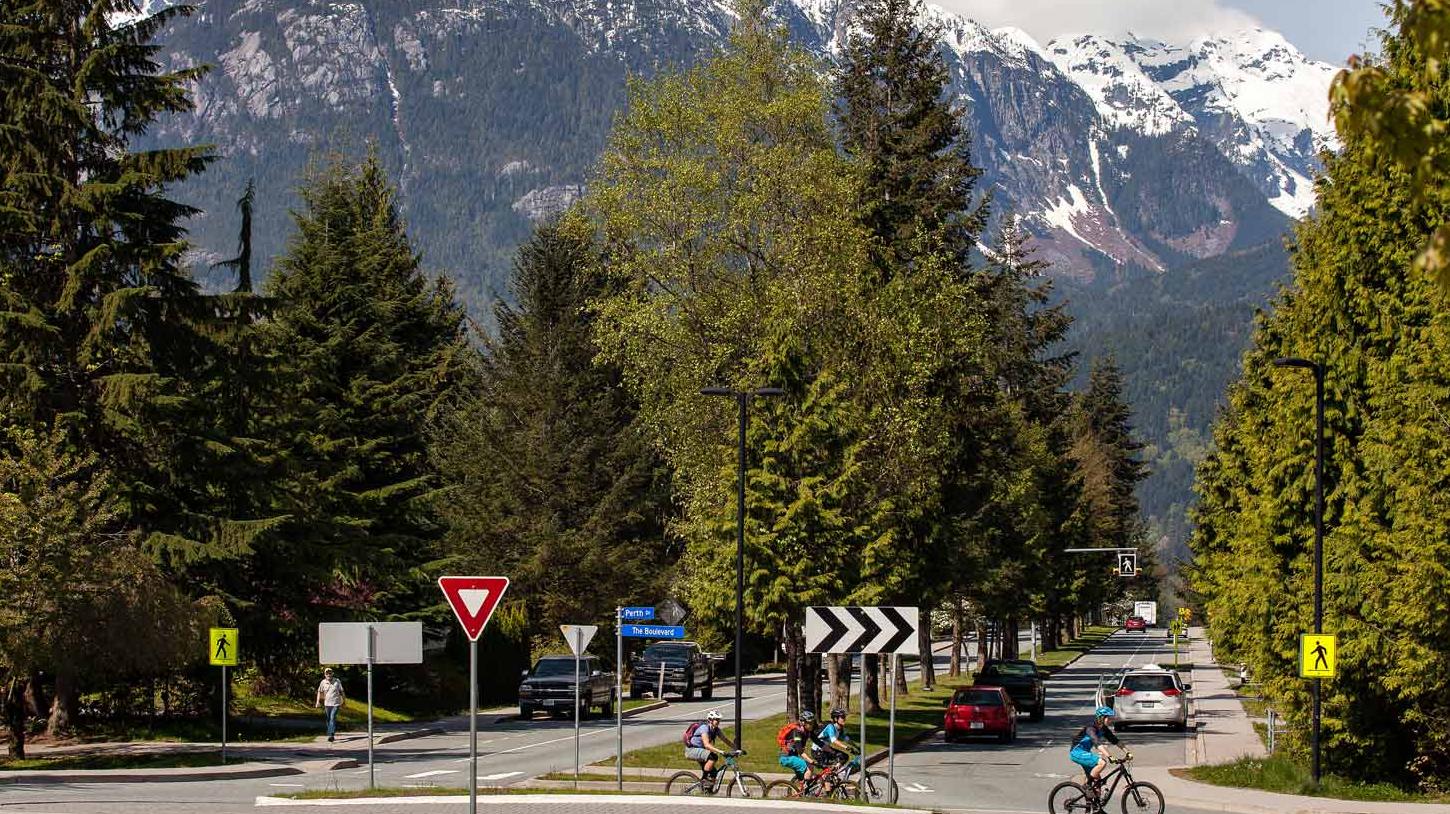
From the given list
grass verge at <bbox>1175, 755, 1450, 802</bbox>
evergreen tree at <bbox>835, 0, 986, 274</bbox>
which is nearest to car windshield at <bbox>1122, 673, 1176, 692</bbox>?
→ evergreen tree at <bbox>835, 0, 986, 274</bbox>

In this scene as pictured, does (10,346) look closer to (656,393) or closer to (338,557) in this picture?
(338,557)

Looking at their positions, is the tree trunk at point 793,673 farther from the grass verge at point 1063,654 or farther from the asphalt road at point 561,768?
the grass verge at point 1063,654

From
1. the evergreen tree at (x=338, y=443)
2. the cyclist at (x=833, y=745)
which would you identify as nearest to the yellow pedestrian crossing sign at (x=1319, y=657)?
the cyclist at (x=833, y=745)

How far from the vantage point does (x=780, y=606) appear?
130 feet

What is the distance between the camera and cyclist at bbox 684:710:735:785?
2766cm

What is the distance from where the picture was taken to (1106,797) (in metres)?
25.5

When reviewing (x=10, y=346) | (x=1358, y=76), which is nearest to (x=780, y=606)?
(x=10, y=346)

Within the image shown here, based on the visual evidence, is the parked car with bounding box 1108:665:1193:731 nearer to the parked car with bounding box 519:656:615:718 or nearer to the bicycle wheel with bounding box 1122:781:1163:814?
the parked car with bounding box 519:656:615:718

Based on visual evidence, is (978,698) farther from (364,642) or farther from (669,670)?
(364,642)

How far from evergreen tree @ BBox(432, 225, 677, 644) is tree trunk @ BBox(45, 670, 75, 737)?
65.8 feet

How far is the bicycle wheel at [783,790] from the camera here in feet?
91.0

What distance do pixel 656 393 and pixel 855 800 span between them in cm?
1926

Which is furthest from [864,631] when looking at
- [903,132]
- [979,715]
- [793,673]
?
[903,132]

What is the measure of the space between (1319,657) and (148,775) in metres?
21.1
